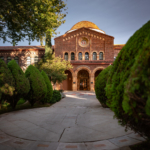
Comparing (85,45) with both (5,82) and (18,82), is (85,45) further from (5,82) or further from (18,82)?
(5,82)

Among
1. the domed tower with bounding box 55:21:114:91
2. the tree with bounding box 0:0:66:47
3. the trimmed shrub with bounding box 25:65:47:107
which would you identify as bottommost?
the trimmed shrub with bounding box 25:65:47:107

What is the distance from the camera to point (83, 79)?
26.1 metres

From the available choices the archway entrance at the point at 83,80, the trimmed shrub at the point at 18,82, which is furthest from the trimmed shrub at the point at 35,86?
the archway entrance at the point at 83,80

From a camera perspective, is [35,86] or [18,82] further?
[35,86]

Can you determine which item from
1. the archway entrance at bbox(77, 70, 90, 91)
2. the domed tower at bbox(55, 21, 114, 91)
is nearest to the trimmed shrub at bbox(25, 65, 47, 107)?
the domed tower at bbox(55, 21, 114, 91)

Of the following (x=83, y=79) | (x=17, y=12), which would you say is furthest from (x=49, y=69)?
(x=83, y=79)

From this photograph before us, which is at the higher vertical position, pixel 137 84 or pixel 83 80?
pixel 137 84

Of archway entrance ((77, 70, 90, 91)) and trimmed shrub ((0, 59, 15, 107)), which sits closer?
trimmed shrub ((0, 59, 15, 107))

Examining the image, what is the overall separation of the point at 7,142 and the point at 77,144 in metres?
1.74

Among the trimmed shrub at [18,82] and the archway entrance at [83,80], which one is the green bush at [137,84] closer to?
the trimmed shrub at [18,82]

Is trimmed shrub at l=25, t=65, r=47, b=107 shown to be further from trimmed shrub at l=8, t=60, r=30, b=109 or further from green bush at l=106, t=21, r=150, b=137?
green bush at l=106, t=21, r=150, b=137

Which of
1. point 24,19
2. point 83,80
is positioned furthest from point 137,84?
point 83,80

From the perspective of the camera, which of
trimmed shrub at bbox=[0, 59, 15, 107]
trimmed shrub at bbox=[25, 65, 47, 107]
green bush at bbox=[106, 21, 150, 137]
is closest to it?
green bush at bbox=[106, 21, 150, 137]

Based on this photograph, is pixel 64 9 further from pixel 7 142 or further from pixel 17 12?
pixel 7 142
